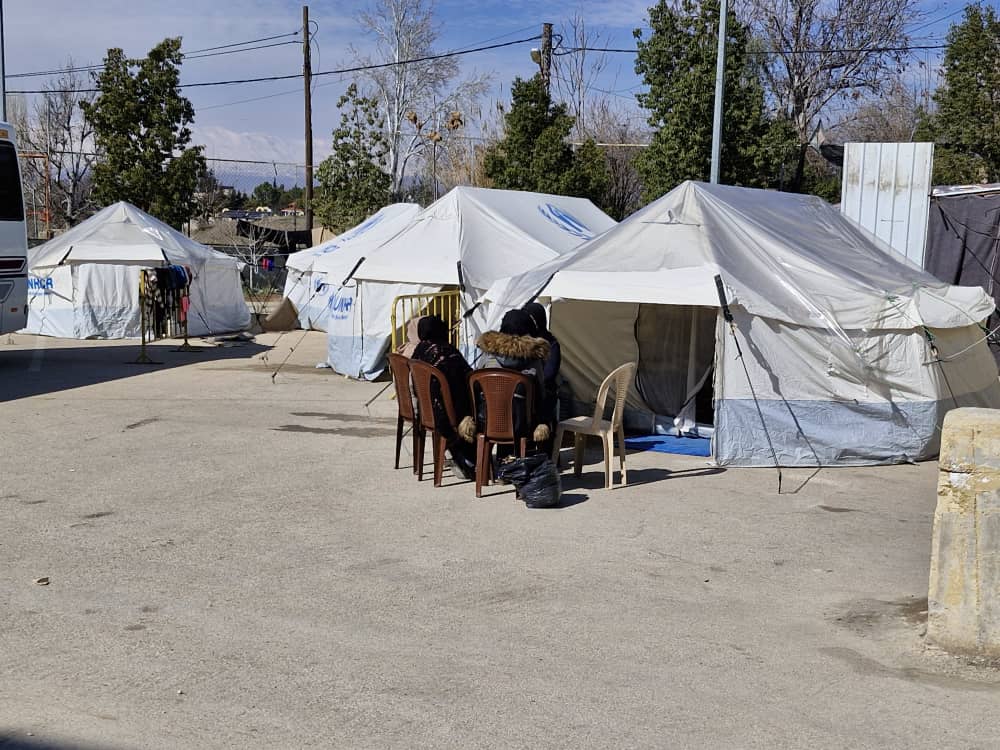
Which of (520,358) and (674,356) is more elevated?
(520,358)

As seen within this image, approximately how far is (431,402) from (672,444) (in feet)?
11.2

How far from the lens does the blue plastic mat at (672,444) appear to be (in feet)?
35.5

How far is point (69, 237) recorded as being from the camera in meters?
21.8

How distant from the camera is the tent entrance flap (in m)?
14.2

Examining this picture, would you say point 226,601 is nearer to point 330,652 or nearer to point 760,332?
point 330,652

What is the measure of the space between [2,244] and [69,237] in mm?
5906

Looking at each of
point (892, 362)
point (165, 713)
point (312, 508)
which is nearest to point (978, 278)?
point (892, 362)

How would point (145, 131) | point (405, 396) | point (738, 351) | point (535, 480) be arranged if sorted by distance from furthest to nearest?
1. point (145, 131)
2. point (738, 351)
3. point (405, 396)
4. point (535, 480)

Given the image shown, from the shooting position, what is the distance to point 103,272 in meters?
21.4

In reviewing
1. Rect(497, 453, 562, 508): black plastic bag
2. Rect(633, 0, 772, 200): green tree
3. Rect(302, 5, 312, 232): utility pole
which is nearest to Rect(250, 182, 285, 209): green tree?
Rect(302, 5, 312, 232): utility pole

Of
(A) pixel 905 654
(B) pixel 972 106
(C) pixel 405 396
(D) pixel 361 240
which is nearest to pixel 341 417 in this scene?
(C) pixel 405 396

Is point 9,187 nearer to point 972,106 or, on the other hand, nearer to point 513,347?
point 513,347

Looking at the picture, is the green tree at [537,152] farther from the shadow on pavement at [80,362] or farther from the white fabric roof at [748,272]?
the white fabric roof at [748,272]

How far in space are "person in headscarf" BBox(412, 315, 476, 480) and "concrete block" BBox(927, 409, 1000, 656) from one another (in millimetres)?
4340
